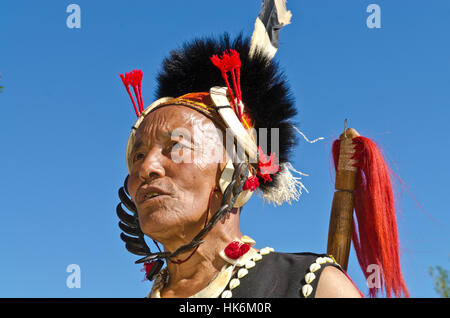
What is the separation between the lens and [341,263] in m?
4.52

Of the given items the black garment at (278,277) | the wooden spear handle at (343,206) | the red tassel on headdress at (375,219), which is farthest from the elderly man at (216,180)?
the red tassel on headdress at (375,219)

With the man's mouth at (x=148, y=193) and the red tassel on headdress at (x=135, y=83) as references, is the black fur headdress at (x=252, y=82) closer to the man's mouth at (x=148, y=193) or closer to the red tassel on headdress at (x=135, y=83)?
the red tassel on headdress at (x=135, y=83)

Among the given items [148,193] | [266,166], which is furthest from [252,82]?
[148,193]

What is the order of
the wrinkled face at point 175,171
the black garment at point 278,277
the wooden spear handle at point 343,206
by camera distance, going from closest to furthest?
the black garment at point 278,277 → the wrinkled face at point 175,171 → the wooden spear handle at point 343,206

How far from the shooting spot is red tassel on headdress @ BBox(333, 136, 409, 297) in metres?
4.36

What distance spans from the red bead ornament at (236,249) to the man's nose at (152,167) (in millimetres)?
698

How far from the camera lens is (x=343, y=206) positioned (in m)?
4.65

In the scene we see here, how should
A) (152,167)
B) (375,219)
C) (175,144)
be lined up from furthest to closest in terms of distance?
(375,219) → (175,144) → (152,167)

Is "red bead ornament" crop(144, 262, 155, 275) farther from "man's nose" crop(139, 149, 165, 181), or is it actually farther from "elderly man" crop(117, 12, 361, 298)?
"man's nose" crop(139, 149, 165, 181)

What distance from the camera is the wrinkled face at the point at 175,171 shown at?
4.14m

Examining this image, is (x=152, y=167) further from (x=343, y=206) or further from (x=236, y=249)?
(x=343, y=206)

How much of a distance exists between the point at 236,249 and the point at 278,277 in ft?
1.23

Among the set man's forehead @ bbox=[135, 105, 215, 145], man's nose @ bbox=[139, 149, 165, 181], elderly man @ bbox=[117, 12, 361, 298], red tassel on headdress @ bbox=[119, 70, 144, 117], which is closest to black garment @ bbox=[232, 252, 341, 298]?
elderly man @ bbox=[117, 12, 361, 298]
